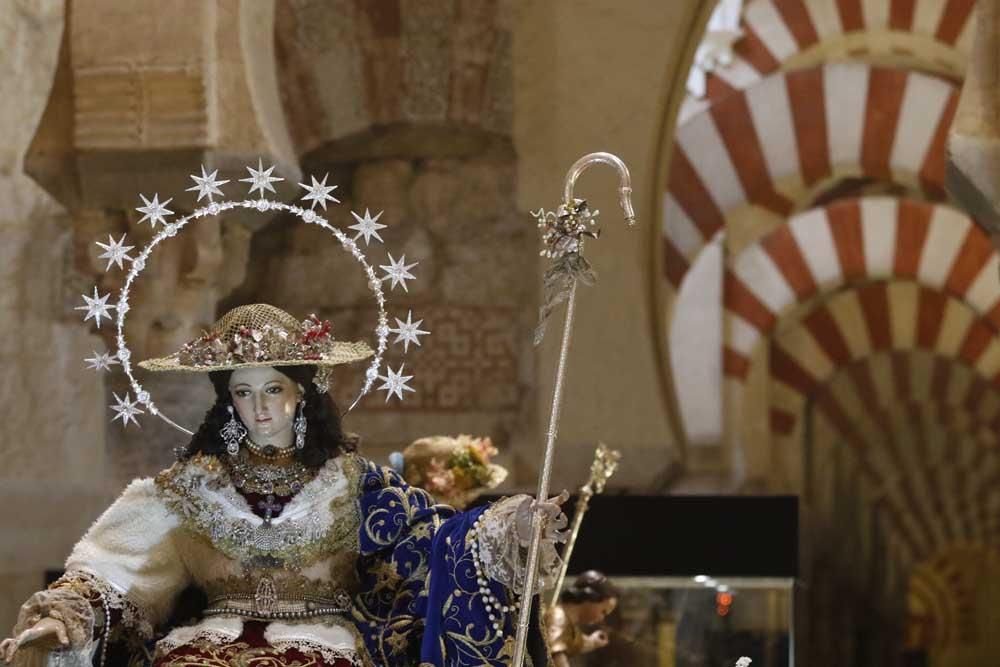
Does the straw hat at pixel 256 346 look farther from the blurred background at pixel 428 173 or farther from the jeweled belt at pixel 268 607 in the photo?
the blurred background at pixel 428 173

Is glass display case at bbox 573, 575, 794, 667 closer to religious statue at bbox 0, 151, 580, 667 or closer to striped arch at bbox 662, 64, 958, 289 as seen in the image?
religious statue at bbox 0, 151, 580, 667

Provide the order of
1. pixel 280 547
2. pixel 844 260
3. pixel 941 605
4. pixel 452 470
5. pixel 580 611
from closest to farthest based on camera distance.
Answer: pixel 280 547 → pixel 452 470 → pixel 580 611 → pixel 844 260 → pixel 941 605

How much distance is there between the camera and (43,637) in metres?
7.09

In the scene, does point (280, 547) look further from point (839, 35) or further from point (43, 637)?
point (839, 35)

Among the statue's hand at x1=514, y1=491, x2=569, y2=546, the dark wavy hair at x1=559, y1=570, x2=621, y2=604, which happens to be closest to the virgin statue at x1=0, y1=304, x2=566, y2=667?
the statue's hand at x1=514, y1=491, x2=569, y2=546

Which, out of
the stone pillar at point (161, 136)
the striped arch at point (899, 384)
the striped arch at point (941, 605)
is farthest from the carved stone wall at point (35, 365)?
the striped arch at point (941, 605)

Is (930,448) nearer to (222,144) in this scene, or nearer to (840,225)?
(840,225)

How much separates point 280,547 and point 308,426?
12.6 inches

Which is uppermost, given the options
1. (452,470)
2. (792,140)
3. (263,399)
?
(792,140)

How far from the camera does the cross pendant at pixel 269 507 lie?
753 centimetres

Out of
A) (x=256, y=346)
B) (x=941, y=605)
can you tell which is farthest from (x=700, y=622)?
(x=941, y=605)

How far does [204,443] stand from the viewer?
760 cm

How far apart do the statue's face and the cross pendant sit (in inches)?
6.3

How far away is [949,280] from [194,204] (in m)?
6.60
